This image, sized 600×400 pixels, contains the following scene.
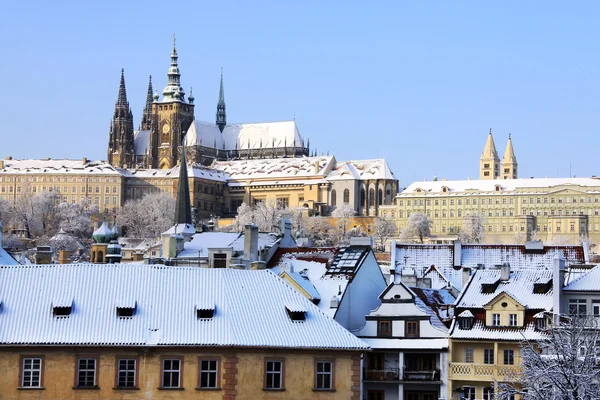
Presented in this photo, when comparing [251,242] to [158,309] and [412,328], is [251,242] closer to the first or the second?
[412,328]

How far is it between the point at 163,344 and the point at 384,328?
9.81 metres

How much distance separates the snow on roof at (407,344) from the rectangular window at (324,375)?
4.29 meters

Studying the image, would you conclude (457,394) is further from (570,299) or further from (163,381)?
(163,381)

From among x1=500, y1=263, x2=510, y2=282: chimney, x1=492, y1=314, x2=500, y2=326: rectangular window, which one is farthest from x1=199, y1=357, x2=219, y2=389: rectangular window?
x1=500, y1=263, x2=510, y2=282: chimney

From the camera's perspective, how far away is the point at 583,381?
41.4 m

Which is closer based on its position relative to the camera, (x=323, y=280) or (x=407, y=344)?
(x=407, y=344)

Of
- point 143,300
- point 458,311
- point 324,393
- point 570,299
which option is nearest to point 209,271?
point 143,300

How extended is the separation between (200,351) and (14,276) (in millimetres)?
6901

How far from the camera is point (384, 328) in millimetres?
51844

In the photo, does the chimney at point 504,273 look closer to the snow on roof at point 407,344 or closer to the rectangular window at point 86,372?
the snow on roof at point 407,344

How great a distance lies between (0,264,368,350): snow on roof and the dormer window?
18.9ft

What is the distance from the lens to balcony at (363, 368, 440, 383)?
5084cm

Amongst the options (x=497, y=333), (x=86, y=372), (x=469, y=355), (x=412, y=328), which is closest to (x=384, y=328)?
(x=412, y=328)

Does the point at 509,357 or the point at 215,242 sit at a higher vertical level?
the point at 215,242
